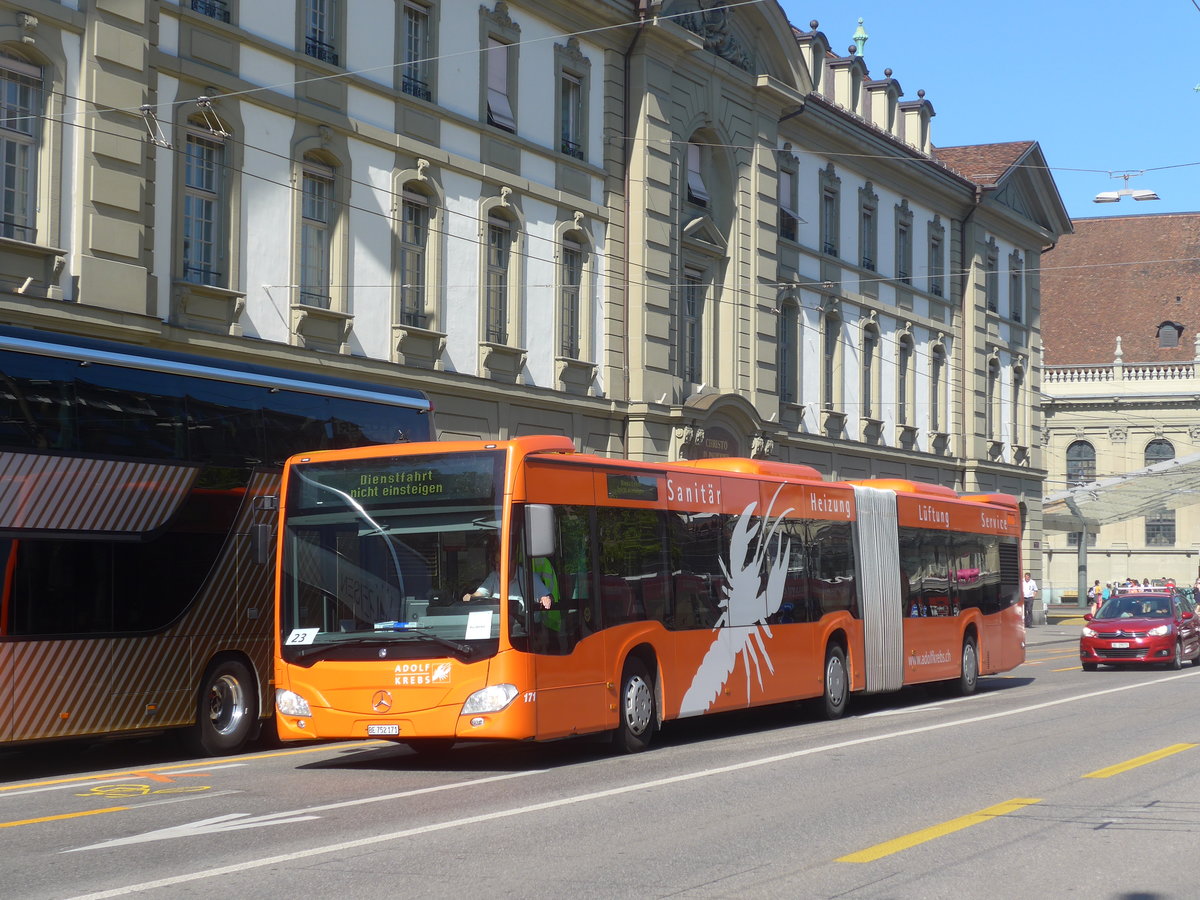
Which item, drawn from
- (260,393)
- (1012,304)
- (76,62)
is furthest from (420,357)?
(1012,304)

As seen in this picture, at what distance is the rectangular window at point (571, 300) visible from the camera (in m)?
30.3

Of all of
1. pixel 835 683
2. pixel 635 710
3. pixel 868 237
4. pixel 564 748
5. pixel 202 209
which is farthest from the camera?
pixel 868 237

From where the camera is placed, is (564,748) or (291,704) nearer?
(291,704)

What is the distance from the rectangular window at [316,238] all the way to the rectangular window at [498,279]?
3958 mm

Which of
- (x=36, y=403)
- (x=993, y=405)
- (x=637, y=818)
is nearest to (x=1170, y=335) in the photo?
(x=993, y=405)

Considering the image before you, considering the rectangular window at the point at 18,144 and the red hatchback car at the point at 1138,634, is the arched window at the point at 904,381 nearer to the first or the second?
the red hatchback car at the point at 1138,634

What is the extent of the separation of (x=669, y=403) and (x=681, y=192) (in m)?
4.45

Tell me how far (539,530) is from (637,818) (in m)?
3.91

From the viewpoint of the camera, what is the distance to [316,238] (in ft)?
81.4

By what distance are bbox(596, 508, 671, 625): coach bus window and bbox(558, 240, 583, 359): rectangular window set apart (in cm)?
1414

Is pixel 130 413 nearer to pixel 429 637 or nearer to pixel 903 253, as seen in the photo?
pixel 429 637

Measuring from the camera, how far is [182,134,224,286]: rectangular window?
22438 millimetres

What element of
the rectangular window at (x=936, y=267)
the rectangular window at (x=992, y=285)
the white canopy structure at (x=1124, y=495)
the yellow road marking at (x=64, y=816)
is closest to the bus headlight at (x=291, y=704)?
the yellow road marking at (x=64, y=816)

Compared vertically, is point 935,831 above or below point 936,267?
below
